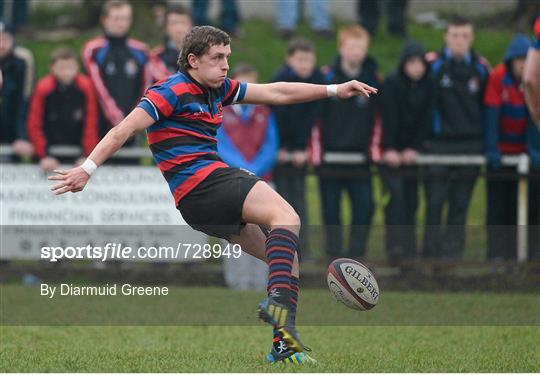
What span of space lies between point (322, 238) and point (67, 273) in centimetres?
259

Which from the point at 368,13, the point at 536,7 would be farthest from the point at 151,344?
the point at 536,7

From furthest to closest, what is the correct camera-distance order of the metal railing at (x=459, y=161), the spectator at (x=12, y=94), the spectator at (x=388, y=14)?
the spectator at (x=388, y=14)
the spectator at (x=12, y=94)
the metal railing at (x=459, y=161)

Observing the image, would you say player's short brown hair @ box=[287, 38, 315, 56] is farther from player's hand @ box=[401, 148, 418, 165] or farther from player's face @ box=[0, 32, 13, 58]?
player's face @ box=[0, 32, 13, 58]

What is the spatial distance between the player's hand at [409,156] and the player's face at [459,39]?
110cm

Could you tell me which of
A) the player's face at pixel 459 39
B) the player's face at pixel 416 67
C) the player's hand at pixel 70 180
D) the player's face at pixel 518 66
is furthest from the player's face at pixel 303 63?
the player's hand at pixel 70 180

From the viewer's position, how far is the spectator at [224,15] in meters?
16.3

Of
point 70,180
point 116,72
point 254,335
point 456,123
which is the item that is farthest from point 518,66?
point 70,180

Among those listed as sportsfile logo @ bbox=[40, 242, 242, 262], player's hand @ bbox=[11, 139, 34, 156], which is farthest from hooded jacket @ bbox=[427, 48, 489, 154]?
player's hand @ bbox=[11, 139, 34, 156]

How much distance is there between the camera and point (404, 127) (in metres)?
12.6

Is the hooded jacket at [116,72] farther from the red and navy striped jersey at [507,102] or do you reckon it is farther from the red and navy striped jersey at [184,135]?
the red and navy striped jersey at [184,135]

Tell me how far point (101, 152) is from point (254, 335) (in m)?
2.83

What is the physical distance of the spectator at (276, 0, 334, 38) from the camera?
56.2ft

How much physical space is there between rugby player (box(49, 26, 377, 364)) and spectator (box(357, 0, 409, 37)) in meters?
9.03

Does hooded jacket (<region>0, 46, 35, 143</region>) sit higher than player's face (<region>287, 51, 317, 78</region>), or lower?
lower
